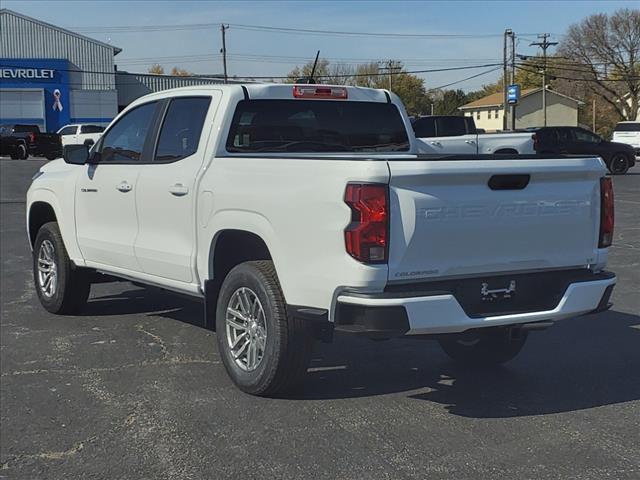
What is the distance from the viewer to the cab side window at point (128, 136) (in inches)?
244

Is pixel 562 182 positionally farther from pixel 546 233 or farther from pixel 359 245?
pixel 359 245

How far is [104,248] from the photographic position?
6.51m

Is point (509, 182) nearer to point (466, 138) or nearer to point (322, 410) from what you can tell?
point (322, 410)

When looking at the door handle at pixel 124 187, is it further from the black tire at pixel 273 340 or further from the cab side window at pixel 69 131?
the cab side window at pixel 69 131

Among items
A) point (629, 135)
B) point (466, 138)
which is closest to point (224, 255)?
point (466, 138)

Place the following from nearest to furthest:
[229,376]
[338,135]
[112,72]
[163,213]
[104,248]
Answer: [229,376] → [163,213] → [338,135] → [104,248] → [112,72]

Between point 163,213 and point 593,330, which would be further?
point 593,330

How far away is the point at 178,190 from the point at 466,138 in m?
15.4

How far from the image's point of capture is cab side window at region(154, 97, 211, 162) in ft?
18.4

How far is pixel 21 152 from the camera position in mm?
35844

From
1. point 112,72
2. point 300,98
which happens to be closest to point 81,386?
point 300,98

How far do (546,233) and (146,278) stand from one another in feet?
10.0

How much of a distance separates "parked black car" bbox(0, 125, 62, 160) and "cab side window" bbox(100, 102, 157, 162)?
30910 mm

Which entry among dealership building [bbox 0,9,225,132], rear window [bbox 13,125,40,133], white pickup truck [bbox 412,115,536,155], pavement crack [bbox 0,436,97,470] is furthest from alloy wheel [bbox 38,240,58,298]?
dealership building [bbox 0,9,225,132]
